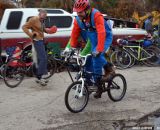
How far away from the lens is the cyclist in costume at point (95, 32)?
7582mm

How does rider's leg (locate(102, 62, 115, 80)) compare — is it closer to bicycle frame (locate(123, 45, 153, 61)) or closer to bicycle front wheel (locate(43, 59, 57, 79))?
bicycle front wheel (locate(43, 59, 57, 79))

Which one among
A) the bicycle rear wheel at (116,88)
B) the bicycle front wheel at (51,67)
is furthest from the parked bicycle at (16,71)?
the bicycle rear wheel at (116,88)

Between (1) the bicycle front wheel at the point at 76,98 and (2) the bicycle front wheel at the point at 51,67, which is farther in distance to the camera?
(2) the bicycle front wheel at the point at 51,67

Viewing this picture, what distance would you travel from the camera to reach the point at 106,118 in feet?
23.9

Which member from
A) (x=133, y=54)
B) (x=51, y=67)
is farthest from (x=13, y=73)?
(x=133, y=54)

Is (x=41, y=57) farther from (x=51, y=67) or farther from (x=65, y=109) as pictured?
(x=65, y=109)

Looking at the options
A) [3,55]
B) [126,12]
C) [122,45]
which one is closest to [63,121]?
[3,55]

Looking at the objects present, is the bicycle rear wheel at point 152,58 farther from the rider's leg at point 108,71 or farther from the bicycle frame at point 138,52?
the rider's leg at point 108,71

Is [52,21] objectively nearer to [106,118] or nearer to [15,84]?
[15,84]

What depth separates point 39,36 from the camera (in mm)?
9664

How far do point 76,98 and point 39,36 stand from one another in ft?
8.57

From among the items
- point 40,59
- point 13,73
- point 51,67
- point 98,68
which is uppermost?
point 98,68

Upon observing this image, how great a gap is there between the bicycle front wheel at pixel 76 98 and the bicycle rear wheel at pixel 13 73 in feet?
8.71

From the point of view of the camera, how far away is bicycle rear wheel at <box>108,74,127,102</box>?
8.25 meters
